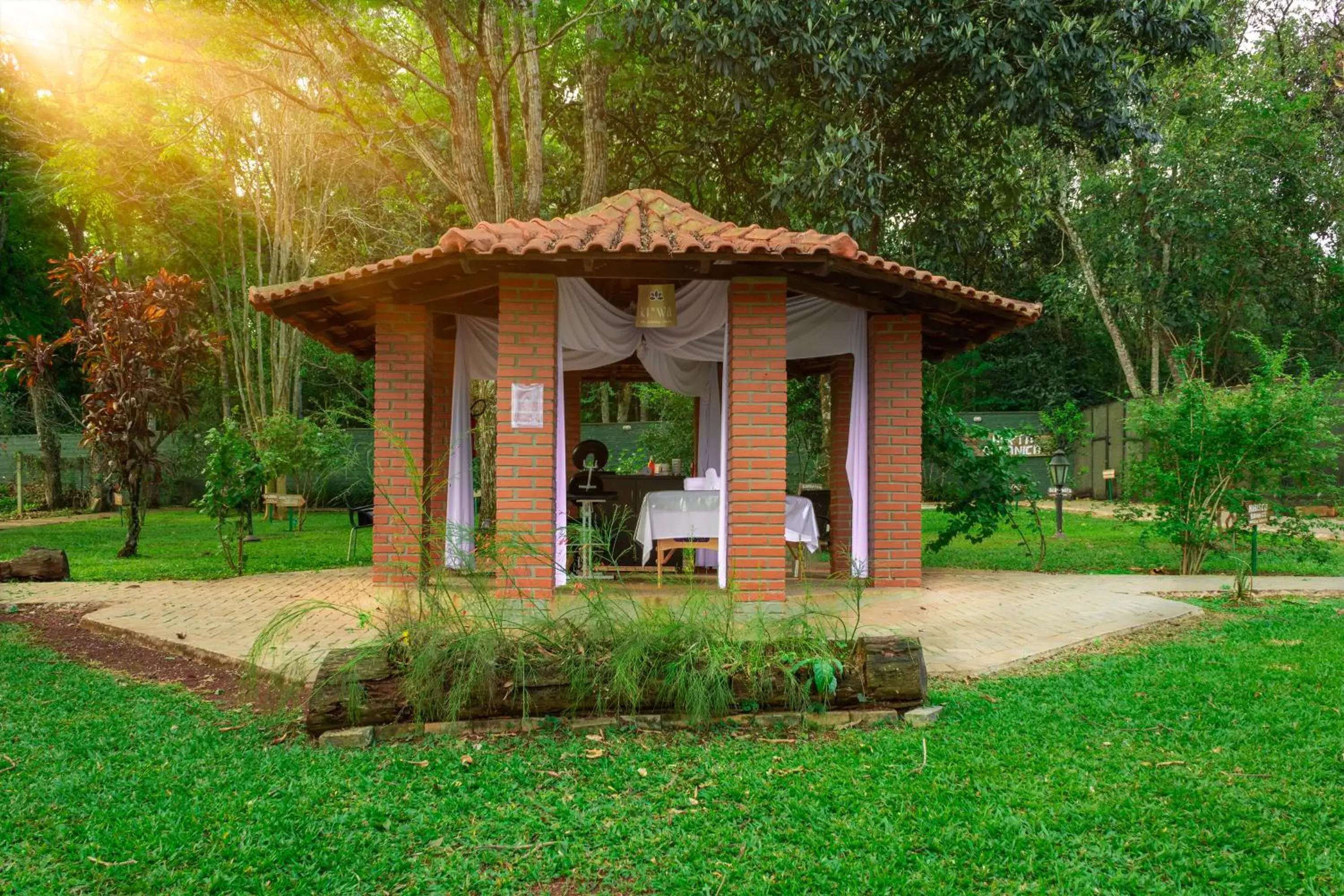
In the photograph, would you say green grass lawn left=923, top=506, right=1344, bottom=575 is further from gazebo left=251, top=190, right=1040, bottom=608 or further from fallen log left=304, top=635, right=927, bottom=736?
fallen log left=304, top=635, right=927, bottom=736

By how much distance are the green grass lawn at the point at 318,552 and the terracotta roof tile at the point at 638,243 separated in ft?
13.5

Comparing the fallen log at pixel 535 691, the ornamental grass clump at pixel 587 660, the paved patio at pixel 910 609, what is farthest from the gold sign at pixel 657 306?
the fallen log at pixel 535 691

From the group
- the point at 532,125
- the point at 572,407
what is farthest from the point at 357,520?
the point at 532,125

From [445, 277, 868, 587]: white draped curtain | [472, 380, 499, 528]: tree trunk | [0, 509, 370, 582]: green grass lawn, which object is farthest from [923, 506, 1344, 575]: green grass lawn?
[0, 509, 370, 582]: green grass lawn

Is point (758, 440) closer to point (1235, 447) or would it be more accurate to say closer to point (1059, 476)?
point (1235, 447)

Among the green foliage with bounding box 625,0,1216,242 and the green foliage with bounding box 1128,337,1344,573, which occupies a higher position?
the green foliage with bounding box 625,0,1216,242

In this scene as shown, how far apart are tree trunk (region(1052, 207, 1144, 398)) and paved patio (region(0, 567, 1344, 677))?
13584 mm

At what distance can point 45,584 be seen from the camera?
9.16 metres

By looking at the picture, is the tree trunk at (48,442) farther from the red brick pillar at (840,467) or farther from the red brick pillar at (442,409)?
the red brick pillar at (840,467)

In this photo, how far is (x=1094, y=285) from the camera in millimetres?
21281

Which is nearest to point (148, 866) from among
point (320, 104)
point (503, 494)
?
point (503, 494)

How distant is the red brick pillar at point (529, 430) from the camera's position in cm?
654

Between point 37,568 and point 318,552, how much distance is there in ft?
11.1

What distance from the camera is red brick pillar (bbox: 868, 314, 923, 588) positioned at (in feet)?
25.5
